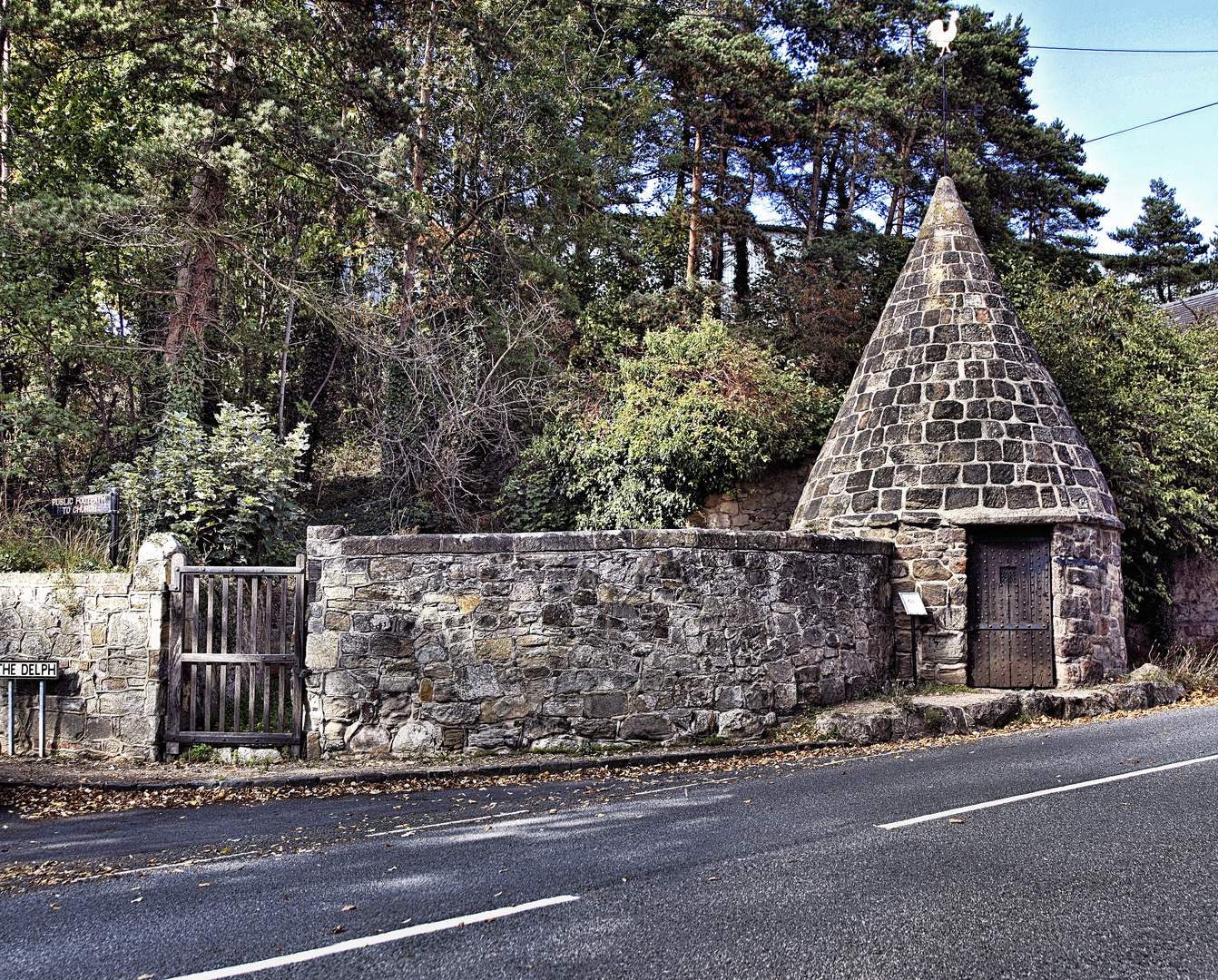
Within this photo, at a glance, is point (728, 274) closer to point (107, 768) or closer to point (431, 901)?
point (107, 768)

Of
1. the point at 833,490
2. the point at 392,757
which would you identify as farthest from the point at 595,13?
the point at 392,757

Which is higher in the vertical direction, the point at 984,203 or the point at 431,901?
the point at 984,203

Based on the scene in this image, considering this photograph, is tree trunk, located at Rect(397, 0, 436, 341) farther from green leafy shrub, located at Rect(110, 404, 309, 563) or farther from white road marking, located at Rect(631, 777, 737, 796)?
white road marking, located at Rect(631, 777, 737, 796)

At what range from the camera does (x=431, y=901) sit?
4.41m

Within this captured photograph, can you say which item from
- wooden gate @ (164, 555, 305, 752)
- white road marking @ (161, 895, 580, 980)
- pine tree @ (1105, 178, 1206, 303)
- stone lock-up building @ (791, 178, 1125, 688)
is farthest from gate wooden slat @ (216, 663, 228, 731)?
pine tree @ (1105, 178, 1206, 303)

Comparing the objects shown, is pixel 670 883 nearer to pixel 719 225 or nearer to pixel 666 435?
pixel 666 435

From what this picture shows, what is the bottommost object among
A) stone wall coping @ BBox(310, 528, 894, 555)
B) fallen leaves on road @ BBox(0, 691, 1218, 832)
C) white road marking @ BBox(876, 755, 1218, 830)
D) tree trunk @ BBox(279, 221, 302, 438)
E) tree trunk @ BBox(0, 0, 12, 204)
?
fallen leaves on road @ BBox(0, 691, 1218, 832)

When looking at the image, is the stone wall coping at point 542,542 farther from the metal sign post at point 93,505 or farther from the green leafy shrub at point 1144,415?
the green leafy shrub at point 1144,415

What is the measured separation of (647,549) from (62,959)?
5.74 metres

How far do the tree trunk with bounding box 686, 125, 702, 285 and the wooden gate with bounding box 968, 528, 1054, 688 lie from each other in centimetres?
1165

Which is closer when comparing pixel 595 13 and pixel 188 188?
pixel 188 188

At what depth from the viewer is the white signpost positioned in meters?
8.33

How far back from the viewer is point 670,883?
15.0 feet

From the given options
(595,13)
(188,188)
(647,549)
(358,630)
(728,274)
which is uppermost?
(595,13)
